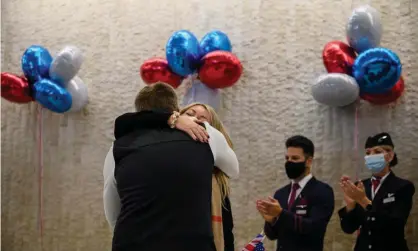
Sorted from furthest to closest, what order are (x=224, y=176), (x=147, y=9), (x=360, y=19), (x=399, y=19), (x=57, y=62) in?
(x=147, y=9) → (x=57, y=62) → (x=399, y=19) → (x=360, y=19) → (x=224, y=176)

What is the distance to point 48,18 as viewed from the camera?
5094 mm

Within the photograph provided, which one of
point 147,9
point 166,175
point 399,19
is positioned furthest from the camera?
point 147,9

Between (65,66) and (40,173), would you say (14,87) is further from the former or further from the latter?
(40,173)

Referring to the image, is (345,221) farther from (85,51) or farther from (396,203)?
(85,51)

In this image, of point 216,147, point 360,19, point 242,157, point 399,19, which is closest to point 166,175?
point 216,147

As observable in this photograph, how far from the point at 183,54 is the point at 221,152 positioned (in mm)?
2050

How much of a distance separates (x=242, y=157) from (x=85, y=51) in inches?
65.2

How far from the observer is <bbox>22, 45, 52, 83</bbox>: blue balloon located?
4.47 meters

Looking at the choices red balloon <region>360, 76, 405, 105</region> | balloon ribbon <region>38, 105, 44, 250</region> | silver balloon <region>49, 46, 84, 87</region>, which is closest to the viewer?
red balloon <region>360, 76, 405, 105</region>

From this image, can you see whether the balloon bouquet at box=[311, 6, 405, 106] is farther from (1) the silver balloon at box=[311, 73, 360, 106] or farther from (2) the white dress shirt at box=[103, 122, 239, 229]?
(2) the white dress shirt at box=[103, 122, 239, 229]

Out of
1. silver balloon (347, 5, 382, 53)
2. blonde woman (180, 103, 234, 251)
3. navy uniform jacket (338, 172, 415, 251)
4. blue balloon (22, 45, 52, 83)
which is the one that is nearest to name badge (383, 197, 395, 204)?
navy uniform jacket (338, 172, 415, 251)

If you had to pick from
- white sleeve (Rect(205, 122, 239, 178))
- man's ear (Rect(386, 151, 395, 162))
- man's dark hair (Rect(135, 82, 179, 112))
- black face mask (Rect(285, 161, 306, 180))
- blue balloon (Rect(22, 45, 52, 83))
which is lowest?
black face mask (Rect(285, 161, 306, 180))

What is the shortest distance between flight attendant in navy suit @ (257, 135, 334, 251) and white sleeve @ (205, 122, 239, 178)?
3.22ft

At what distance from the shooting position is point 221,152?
78.7 inches
